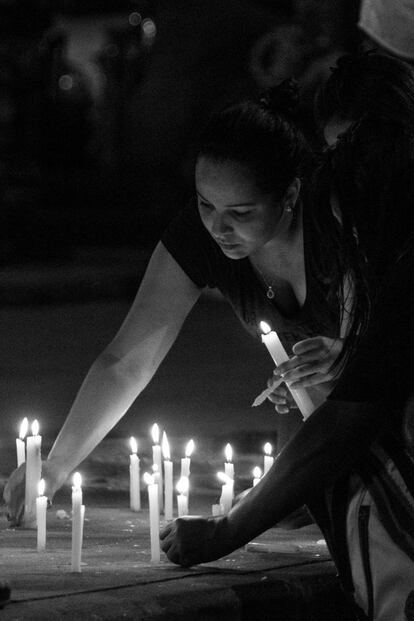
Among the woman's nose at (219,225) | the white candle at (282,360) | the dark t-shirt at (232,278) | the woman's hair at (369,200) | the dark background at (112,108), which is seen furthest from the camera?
the dark background at (112,108)

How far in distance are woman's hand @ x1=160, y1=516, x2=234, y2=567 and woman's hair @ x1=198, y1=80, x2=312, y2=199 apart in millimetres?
1175

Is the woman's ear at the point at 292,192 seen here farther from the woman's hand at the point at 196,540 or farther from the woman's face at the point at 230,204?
the woman's hand at the point at 196,540

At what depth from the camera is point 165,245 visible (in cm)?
524

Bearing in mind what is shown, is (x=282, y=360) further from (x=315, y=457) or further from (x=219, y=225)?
(x=315, y=457)

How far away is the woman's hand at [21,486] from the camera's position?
5.20 metres

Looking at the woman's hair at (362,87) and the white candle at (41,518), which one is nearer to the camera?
the woman's hair at (362,87)

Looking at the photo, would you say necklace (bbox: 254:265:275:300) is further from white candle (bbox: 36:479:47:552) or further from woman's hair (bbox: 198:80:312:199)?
white candle (bbox: 36:479:47:552)

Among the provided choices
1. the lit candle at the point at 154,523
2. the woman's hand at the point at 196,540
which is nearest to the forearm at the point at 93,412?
the lit candle at the point at 154,523

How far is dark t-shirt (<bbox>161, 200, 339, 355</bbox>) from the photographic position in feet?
16.9

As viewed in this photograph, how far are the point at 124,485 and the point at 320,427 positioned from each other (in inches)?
119

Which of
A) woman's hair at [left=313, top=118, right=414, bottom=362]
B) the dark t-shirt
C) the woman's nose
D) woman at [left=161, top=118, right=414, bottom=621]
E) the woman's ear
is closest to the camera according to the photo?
woman at [left=161, top=118, right=414, bottom=621]

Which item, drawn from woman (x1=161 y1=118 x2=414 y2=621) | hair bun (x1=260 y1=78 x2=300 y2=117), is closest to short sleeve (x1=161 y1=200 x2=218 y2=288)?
hair bun (x1=260 y1=78 x2=300 y2=117)

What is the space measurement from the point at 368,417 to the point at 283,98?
1679mm

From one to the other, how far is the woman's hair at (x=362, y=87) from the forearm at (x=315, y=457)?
118 cm
